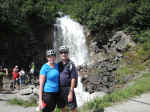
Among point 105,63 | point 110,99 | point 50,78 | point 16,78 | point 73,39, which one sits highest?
point 73,39

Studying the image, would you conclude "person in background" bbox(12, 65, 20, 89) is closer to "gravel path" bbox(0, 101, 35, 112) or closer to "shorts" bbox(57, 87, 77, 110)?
"gravel path" bbox(0, 101, 35, 112)

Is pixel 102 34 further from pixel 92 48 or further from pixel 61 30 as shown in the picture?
pixel 61 30

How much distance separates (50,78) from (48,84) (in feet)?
0.47

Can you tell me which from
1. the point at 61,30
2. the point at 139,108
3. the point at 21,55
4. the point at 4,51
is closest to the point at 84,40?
the point at 61,30

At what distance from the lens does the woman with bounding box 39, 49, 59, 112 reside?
10.5 ft

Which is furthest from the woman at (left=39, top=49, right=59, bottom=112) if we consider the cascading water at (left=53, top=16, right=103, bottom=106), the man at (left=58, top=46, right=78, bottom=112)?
the cascading water at (left=53, top=16, right=103, bottom=106)

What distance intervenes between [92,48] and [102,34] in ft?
7.19

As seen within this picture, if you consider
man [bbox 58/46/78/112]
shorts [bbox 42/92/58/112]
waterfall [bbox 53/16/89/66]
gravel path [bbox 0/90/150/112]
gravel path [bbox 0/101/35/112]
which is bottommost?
gravel path [bbox 0/101/35/112]

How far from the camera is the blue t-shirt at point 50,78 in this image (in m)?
3.20

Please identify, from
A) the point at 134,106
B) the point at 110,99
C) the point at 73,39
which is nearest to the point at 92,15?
the point at 73,39

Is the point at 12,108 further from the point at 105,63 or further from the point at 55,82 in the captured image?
the point at 105,63

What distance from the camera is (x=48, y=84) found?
323 cm

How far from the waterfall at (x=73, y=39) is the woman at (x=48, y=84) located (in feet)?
53.3

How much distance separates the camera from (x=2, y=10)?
1661 cm
